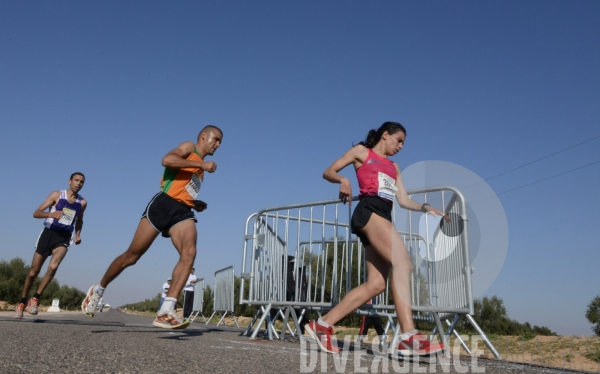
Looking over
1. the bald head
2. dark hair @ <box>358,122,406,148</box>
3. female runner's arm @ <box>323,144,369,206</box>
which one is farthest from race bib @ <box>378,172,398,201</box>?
the bald head

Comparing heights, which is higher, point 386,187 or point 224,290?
point 386,187

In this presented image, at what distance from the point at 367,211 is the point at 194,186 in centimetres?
212

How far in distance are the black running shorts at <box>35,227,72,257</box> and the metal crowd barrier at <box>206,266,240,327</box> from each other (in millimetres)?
5738

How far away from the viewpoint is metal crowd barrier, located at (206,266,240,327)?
1312cm

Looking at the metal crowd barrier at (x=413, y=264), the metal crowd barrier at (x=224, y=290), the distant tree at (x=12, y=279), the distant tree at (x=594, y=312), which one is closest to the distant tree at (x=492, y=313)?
the distant tree at (x=594, y=312)

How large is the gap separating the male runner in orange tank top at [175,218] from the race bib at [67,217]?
2.86 metres

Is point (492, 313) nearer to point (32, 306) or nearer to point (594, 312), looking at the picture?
point (594, 312)

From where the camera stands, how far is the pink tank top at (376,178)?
4.10 meters

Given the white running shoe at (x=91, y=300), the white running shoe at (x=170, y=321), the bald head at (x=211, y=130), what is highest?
the bald head at (x=211, y=130)

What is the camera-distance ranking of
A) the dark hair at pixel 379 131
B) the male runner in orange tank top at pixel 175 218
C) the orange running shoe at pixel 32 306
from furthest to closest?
the orange running shoe at pixel 32 306 → the male runner in orange tank top at pixel 175 218 → the dark hair at pixel 379 131

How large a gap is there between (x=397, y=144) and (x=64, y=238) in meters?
6.00

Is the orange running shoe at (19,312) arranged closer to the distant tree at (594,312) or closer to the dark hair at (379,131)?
the dark hair at (379,131)

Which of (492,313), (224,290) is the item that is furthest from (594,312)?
(224,290)

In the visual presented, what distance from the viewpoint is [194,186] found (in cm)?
524
